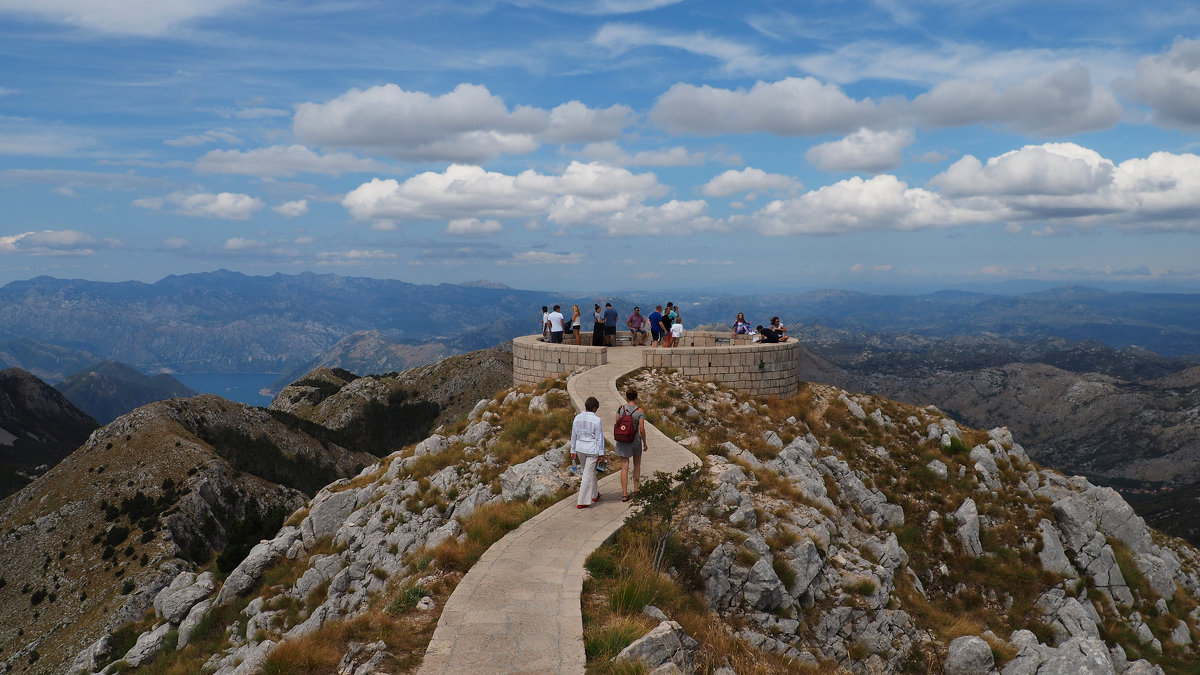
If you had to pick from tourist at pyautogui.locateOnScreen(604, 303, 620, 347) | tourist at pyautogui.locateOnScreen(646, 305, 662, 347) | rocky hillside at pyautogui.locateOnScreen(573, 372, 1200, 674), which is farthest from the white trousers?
tourist at pyautogui.locateOnScreen(604, 303, 620, 347)

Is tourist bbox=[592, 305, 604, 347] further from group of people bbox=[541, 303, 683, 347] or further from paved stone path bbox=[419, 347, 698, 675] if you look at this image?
paved stone path bbox=[419, 347, 698, 675]

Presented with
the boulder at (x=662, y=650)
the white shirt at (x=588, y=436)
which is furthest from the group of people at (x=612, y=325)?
the boulder at (x=662, y=650)

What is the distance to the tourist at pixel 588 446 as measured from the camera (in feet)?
47.5

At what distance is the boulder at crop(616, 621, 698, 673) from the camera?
855 cm

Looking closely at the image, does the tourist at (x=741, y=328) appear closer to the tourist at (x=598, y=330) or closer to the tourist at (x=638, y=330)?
the tourist at (x=638, y=330)

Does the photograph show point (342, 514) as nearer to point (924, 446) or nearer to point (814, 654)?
point (814, 654)

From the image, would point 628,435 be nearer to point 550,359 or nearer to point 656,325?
point 550,359

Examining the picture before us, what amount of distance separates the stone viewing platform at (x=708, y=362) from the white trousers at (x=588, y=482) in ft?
47.9

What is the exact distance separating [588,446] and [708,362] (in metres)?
15.6

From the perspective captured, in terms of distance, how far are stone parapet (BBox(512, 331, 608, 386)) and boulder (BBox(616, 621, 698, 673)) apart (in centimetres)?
2029

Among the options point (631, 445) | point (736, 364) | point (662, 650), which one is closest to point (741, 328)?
point (736, 364)

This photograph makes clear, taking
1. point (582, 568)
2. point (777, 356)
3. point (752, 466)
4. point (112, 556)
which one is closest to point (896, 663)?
point (752, 466)

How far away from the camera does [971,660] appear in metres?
14.7

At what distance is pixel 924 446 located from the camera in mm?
30438
